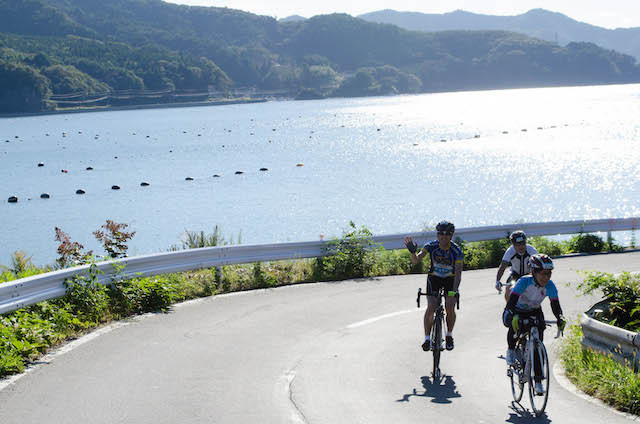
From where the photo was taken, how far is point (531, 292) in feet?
23.8

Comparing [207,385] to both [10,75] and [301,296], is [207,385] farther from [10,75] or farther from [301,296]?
[10,75]

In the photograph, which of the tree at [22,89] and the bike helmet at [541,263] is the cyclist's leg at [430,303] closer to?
the bike helmet at [541,263]

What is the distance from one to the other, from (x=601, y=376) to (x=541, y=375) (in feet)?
3.82

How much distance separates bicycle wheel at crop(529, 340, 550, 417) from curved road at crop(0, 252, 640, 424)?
128 mm

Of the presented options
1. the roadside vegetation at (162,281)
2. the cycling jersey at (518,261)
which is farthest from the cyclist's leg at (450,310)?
the roadside vegetation at (162,281)

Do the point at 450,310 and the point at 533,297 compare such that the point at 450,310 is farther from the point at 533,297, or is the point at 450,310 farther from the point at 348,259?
the point at 348,259

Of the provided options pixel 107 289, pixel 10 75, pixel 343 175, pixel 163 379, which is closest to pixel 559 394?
pixel 163 379

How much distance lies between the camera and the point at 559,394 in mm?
7730

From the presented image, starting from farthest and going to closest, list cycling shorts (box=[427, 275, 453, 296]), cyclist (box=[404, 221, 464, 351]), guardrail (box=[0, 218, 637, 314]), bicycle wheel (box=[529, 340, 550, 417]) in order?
guardrail (box=[0, 218, 637, 314]) → cycling shorts (box=[427, 275, 453, 296]) → cyclist (box=[404, 221, 464, 351]) → bicycle wheel (box=[529, 340, 550, 417])

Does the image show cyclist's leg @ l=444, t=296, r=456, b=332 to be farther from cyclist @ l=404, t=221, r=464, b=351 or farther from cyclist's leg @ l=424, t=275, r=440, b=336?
cyclist's leg @ l=424, t=275, r=440, b=336

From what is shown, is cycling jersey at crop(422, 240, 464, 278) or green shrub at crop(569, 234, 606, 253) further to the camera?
green shrub at crop(569, 234, 606, 253)

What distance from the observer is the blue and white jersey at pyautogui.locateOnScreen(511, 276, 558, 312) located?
717 cm

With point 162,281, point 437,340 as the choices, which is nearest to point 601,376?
point 437,340

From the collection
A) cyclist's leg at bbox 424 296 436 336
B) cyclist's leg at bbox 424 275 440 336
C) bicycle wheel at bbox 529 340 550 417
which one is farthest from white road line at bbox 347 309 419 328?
bicycle wheel at bbox 529 340 550 417
